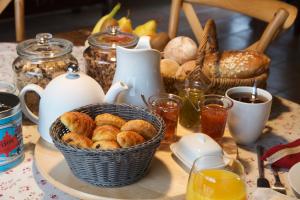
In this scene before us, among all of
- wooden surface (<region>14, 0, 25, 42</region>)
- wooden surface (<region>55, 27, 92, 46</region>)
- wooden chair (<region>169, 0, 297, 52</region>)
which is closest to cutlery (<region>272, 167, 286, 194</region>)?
wooden chair (<region>169, 0, 297, 52</region>)

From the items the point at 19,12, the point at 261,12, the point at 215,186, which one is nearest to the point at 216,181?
the point at 215,186

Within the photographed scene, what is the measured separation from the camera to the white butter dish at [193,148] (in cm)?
85

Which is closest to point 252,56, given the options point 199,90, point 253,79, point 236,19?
point 253,79

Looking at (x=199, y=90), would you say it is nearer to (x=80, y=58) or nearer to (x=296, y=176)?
(x=296, y=176)

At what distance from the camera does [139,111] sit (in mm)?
881

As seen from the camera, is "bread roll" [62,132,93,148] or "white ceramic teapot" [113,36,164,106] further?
"white ceramic teapot" [113,36,164,106]

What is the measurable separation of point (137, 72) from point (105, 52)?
151 mm

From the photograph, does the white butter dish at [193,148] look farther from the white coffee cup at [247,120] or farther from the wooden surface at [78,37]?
the wooden surface at [78,37]

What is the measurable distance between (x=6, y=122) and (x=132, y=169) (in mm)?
255

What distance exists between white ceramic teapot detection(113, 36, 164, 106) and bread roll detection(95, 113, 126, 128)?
12 centimetres

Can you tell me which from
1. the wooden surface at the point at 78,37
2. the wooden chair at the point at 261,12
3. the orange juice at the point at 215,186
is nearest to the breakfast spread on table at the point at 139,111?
the orange juice at the point at 215,186

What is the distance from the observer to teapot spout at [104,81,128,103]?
2.99 ft

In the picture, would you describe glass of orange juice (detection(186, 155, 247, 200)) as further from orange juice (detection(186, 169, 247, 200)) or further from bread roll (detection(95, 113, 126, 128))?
bread roll (detection(95, 113, 126, 128))

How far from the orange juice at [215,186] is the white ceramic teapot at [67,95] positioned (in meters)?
0.29
